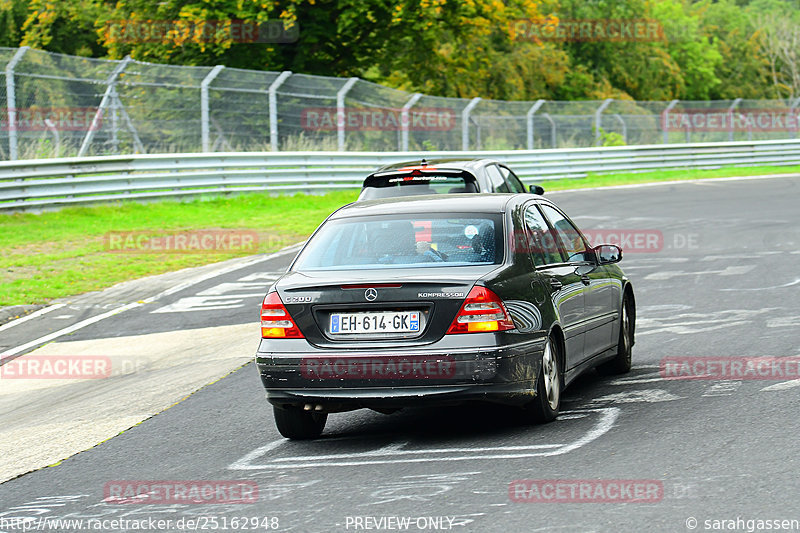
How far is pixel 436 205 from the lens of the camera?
7.32m

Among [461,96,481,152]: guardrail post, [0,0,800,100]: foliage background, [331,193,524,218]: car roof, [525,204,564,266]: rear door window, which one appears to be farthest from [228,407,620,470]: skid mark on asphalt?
[0,0,800,100]: foliage background

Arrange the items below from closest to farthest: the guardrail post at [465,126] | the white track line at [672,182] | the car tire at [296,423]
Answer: the car tire at [296,423]
the white track line at [672,182]
the guardrail post at [465,126]

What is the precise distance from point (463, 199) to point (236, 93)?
19.6m

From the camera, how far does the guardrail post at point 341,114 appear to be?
28.0m

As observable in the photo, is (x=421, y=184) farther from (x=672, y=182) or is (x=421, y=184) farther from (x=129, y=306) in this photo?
(x=672, y=182)

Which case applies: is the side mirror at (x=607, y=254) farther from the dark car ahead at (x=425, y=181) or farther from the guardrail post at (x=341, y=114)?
the guardrail post at (x=341, y=114)

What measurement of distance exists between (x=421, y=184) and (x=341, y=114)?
1630cm

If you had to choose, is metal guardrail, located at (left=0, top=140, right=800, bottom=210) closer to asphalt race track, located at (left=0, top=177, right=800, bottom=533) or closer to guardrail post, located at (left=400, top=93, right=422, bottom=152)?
guardrail post, located at (left=400, top=93, right=422, bottom=152)

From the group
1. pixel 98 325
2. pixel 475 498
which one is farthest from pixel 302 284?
pixel 98 325

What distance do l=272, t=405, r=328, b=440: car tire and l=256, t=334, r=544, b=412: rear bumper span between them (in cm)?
38

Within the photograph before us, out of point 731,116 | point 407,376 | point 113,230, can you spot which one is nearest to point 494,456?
point 407,376

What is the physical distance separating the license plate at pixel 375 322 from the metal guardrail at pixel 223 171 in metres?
14.7

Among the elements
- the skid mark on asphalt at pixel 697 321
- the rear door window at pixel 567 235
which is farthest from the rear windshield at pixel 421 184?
the rear door window at pixel 567 235

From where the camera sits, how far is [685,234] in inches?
728
